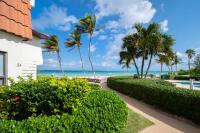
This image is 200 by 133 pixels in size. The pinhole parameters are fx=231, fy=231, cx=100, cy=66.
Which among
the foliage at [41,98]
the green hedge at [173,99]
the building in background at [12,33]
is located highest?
the building in background at [12,33]

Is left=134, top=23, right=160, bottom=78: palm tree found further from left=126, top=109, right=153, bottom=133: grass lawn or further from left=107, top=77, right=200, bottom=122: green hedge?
left=126, top=109, right=153, bottom=133: grass lawn

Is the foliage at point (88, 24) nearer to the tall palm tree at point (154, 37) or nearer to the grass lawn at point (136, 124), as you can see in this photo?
the tall palm tree at point (154, 37)

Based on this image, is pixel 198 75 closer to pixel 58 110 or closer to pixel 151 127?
pixel 151 127

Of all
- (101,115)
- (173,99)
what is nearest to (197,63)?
(173,99)

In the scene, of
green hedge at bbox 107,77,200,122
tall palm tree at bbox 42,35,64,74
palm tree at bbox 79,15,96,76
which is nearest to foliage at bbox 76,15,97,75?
palm tree at bbox 79,15,96,76

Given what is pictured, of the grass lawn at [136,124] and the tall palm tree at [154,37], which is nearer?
the grass lawn at [136,124]

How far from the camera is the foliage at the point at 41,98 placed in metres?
5.02

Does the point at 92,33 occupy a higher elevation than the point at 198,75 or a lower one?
higher

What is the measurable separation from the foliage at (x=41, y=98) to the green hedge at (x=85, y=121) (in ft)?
1.18

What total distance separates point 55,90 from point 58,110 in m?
0.44

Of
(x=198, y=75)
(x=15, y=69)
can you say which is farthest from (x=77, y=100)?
(x=198, y=75)

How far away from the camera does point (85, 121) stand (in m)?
4.46

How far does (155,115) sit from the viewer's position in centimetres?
1020

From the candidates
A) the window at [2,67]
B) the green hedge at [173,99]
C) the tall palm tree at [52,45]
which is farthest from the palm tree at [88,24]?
the window at [2,67]
